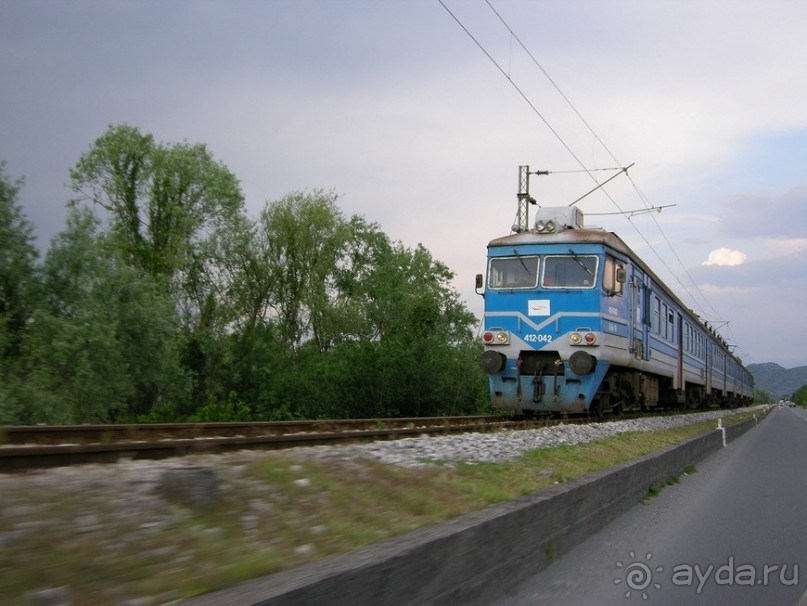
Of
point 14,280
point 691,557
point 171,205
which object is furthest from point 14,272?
point 691,557

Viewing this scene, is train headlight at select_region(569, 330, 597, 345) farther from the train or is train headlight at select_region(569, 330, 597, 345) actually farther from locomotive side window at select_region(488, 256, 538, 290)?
locomotive side window at select_region(488, 256, 538, 290)

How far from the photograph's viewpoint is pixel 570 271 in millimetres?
18203

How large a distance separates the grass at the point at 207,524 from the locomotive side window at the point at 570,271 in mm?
11305

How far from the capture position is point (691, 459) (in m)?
15.5

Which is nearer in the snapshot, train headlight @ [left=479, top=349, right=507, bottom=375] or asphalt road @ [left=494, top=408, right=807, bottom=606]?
asphalt road @ [left=494, top=408, right=807, bottom=606]

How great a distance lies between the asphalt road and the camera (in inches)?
227

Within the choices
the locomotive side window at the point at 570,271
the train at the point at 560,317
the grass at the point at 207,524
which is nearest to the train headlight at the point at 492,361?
the train at the point at 560,317

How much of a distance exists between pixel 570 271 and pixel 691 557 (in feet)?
37.9

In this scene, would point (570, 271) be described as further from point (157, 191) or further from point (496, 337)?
point (157, 191)

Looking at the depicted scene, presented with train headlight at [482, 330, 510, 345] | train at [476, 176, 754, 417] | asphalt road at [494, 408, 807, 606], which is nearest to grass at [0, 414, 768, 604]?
asphalt road at [494, 408, 807, 606]

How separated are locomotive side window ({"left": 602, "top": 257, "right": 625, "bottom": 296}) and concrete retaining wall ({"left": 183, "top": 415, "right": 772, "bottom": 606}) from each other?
387 inches

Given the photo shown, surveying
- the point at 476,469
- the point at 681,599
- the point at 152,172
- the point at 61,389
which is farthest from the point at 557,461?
the point at 152,172

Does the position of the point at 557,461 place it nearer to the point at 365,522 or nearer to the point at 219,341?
the point at 365,522

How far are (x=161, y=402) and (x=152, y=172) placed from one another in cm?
1547
